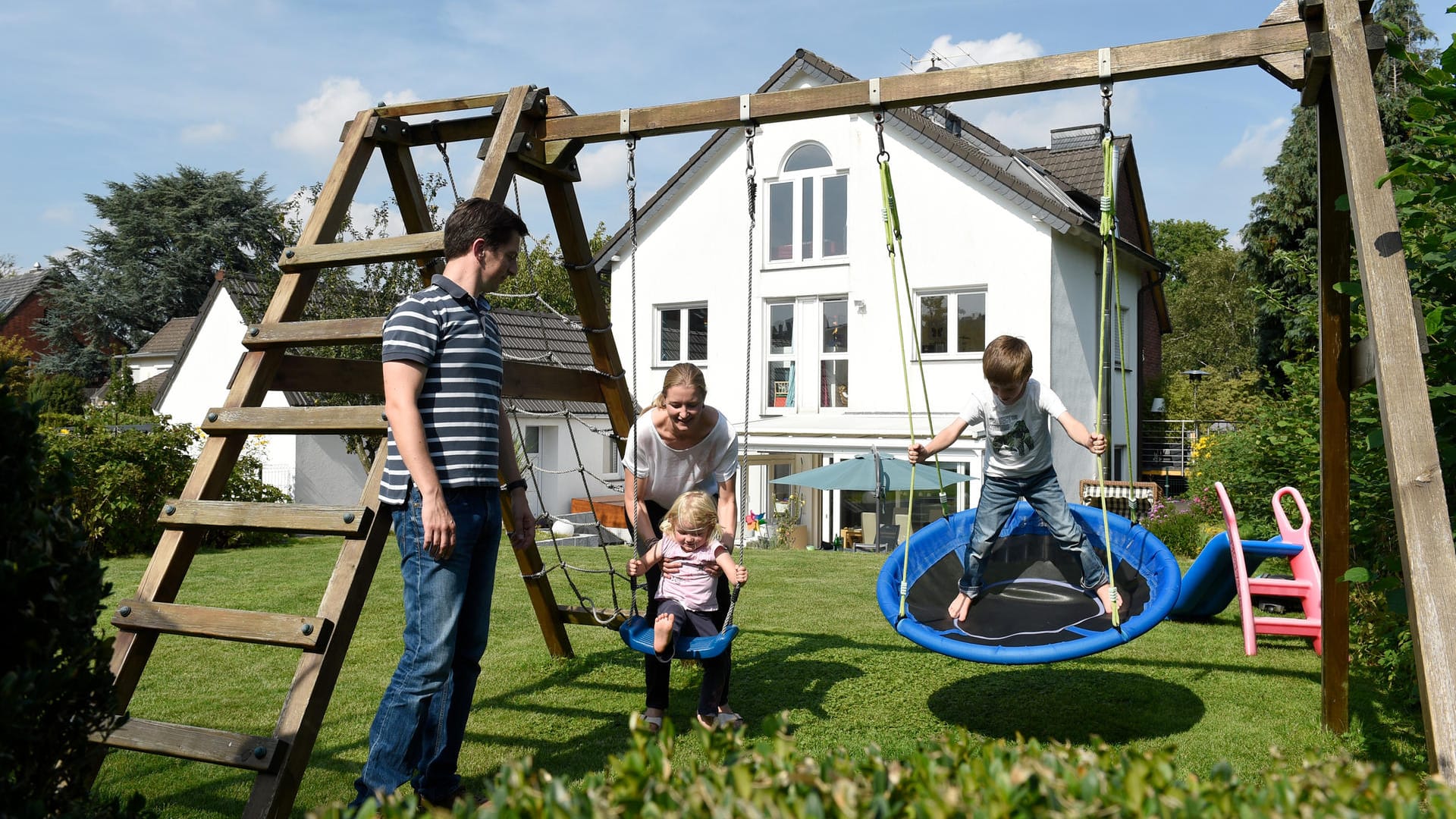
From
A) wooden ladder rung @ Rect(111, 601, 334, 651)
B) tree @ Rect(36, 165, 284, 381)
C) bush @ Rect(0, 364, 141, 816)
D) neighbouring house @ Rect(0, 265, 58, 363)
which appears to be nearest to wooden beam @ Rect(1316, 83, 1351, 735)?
wooden ladder rung @ Rect(111, 601, 334, 651)

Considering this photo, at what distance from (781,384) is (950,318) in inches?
132

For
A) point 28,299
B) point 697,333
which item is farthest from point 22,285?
point 697,333

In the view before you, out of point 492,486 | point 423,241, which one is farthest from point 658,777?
point 423,241

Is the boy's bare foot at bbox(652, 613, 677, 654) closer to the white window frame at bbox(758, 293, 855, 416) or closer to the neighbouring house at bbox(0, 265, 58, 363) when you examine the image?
the white window frame at bbox(758, 293, 855, 416)

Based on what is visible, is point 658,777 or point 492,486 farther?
point 492,486

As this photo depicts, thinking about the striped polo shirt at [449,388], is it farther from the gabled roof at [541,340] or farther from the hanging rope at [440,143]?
the gabled roof at [541,340]

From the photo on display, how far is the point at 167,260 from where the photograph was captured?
41625mm

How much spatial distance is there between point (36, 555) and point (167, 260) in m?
44.7

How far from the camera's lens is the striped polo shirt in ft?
10.6

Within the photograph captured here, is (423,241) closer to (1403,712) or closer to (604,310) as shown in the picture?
(604,310)

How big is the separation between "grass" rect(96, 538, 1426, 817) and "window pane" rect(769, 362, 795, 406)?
12.1m

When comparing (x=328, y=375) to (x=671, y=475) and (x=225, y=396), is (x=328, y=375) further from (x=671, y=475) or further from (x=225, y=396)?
(x=225, y=396)

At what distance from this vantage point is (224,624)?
3.23 meters

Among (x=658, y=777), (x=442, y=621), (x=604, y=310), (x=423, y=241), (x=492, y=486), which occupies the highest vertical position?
(x=604, y=310)
